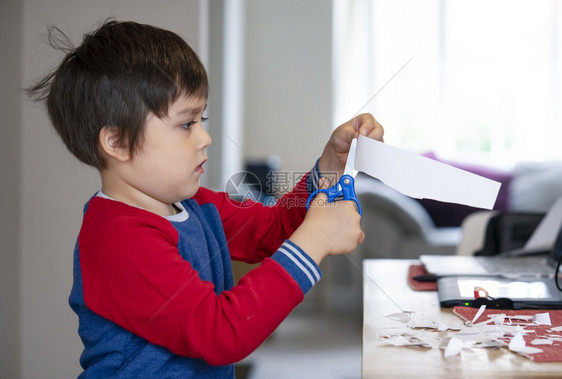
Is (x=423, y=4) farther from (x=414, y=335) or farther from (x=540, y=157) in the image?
(x=414, y=335)

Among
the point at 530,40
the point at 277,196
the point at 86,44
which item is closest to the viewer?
the point at 86,44

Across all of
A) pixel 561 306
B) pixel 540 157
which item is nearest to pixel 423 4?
pixel 540 157

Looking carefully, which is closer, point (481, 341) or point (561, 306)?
point (481, 341)

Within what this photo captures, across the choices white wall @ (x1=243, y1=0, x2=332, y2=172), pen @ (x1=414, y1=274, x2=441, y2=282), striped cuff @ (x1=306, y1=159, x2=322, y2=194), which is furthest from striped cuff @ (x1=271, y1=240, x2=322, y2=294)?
white wall @ (x1=243, y1=0, x2=332, y2=172)

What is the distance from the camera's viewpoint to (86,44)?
83 centimetres

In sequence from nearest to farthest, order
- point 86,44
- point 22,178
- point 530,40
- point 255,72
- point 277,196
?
point 86,44 < point 277,196 < point 22,178 < point 255,72 < point 530,40

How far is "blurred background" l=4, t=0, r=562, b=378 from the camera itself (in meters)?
1.38

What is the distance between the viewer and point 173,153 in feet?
2.59

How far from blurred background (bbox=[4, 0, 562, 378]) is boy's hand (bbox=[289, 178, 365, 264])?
0.70 feet

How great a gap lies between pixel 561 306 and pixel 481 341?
0.74ft

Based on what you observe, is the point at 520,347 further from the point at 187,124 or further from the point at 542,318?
the point at 187,124

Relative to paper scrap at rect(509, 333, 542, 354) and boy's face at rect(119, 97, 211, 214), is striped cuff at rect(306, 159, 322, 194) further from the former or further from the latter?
paper scrap at rect(509, 333, 542, 354)

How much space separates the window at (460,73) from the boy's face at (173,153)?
3354 mm

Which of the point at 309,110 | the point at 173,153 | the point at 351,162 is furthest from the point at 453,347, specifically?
the point at 309,110
